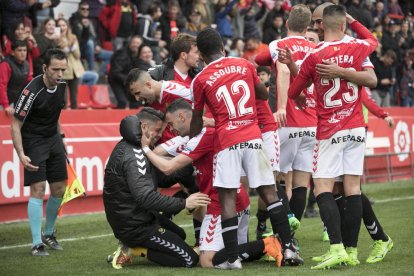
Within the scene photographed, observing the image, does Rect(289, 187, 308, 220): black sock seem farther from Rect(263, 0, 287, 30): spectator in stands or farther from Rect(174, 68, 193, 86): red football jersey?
Rect(263, 0, 287, 30): spectator in stands

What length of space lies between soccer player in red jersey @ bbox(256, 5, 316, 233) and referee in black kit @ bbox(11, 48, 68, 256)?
2.37m

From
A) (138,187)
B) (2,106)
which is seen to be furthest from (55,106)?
(2,106)

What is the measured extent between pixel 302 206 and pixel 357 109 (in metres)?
2.03

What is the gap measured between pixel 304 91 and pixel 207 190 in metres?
1.97

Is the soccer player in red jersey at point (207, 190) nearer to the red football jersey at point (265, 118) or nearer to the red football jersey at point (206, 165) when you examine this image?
the red football jersey at point (206, 165)

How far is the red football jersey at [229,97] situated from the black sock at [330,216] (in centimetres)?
85

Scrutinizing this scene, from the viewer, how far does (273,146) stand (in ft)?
31.0

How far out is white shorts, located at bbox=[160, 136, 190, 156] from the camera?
900 centimetres

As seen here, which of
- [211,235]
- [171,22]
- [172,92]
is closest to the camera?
[211,235]

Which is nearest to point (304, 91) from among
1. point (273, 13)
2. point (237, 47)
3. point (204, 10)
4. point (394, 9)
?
point (237, 47)

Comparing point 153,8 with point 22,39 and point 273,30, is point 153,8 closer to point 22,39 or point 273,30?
point 273,30

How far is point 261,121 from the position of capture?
9359 mm

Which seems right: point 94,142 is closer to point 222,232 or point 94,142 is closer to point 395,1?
point 222,232

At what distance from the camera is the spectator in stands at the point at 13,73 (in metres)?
13.8
